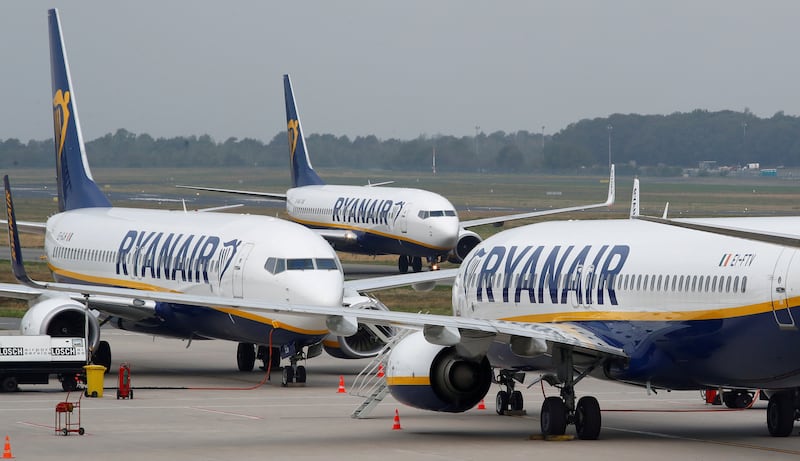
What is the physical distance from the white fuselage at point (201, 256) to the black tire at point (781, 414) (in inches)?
405

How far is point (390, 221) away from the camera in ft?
223

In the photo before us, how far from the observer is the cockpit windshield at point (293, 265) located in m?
31.9

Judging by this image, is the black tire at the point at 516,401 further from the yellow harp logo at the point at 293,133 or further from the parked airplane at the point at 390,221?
the yellow harp logo at the point at 293,133

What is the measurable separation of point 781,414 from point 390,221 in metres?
44.8

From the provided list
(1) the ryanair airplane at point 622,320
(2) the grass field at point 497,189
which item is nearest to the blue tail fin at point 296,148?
(2) the grass field at point 497,189

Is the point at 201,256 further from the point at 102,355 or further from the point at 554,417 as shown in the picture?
the point at 554,417

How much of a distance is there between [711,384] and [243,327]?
41.8 feet

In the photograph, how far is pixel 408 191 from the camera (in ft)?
227

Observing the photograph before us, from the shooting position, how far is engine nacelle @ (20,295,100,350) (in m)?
32.9

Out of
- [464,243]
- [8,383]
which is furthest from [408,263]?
[8,383]

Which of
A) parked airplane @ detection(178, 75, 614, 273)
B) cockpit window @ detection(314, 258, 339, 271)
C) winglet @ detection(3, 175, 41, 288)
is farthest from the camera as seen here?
parked airplane @ detection(178, 75, 614, 273)

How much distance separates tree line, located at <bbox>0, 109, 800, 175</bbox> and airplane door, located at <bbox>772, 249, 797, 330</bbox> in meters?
146

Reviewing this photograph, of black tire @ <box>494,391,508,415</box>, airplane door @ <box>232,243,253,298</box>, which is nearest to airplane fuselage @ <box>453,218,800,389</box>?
black tire @ <box>494,391,508,415</box>

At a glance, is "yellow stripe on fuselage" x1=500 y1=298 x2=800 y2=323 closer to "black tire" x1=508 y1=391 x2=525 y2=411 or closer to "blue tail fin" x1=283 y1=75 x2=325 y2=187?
"black tire" x1=508 y1=391 x2=525 y2=411
